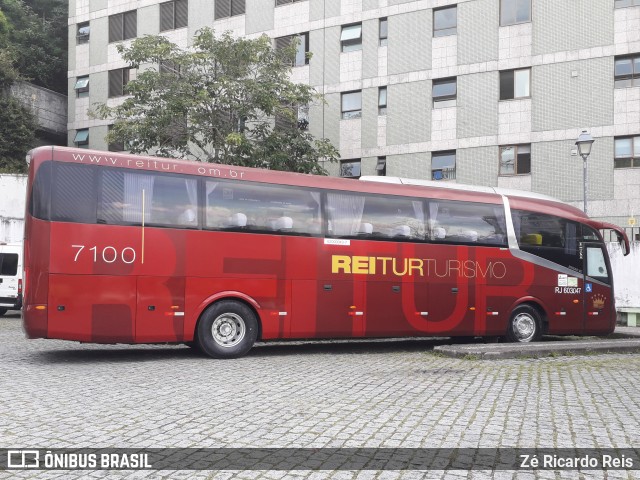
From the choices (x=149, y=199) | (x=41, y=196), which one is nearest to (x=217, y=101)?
(x=149, y=199)

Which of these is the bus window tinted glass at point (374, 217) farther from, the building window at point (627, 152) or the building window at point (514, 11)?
the building window at point (514, 11)

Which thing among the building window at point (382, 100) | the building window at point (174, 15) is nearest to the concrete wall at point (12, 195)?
the building window at point (174, 15)

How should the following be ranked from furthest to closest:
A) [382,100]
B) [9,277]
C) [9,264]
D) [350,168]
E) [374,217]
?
1. [350,168]
2. [382,100]
3. [9,264]
4. [9,277]
5. [374,217]

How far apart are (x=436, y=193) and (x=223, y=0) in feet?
76.5

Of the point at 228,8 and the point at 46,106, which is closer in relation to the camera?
the point at 228,8

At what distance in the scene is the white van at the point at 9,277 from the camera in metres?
22.8

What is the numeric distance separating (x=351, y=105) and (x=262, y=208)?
1945 cm

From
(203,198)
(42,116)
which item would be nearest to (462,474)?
(203,198)

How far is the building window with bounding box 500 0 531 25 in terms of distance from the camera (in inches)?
1088

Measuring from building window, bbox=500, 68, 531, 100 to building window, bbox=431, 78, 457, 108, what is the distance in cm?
191

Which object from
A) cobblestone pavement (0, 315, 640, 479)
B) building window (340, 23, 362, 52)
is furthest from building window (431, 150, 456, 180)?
cobblestone pavement (0, 315, 640, 479)

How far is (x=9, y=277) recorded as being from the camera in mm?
22875

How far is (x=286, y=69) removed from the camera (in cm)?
2630

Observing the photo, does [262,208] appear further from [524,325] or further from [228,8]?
[228,8]
